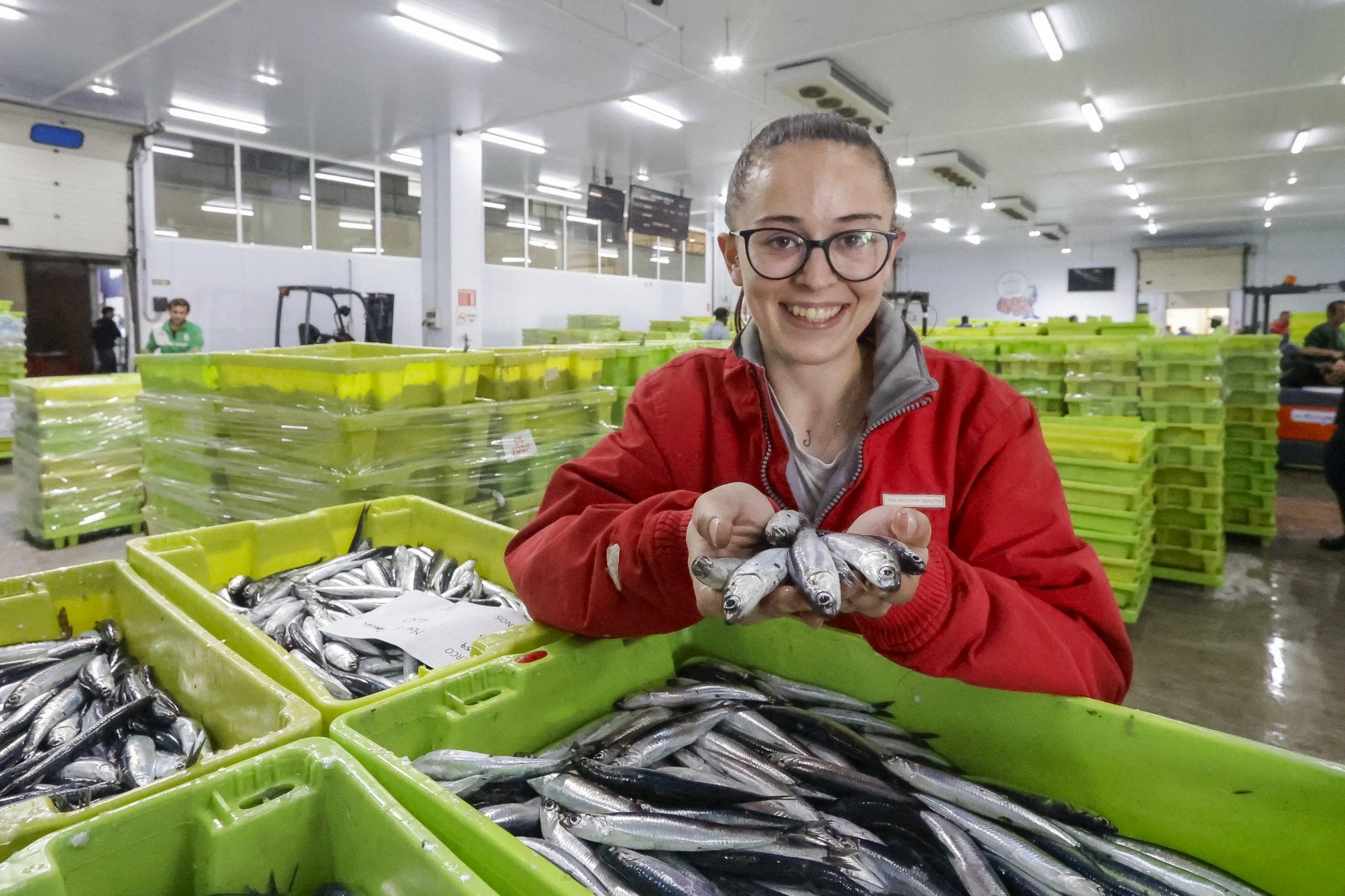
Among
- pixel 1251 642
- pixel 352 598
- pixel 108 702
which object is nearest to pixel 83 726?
pixel 108 702

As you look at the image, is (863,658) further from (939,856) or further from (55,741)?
(55,741)

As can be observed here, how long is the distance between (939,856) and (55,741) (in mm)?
1827

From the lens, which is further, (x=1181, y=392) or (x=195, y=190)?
(x=195, y=190)

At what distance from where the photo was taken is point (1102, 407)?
231 inches

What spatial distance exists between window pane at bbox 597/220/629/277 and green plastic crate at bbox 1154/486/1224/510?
560 inches

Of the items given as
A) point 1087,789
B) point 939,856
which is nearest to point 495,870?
point 939,856

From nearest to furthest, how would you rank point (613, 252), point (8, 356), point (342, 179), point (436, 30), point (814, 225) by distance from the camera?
point (814, 225), point (436, 30), point (8, 356), point (342, 179), point (613, 252)

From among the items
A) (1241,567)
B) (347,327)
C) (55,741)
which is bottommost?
(1241,567)

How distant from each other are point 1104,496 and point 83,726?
4.95 metres

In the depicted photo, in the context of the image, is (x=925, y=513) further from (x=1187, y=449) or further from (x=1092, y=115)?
(x=1092, y=115)

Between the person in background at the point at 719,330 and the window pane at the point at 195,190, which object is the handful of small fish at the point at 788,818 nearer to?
the person in background at the point at 719,330

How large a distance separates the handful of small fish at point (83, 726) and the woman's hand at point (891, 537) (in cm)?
128

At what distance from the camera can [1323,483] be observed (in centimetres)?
930

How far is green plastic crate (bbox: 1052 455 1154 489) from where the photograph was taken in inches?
178
